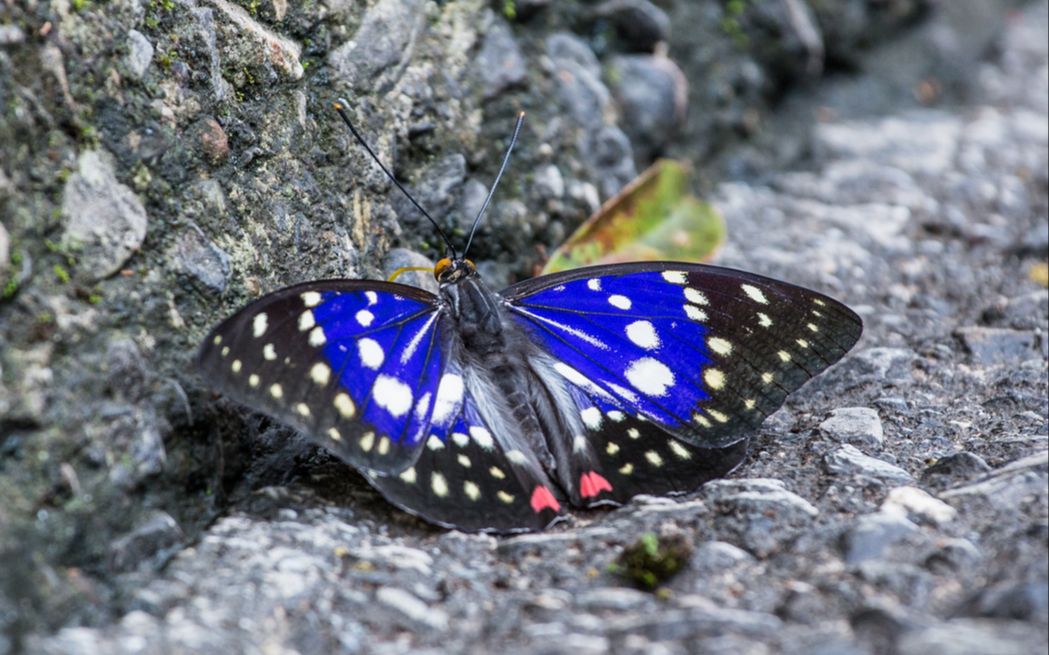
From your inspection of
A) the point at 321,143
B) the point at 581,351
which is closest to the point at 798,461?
the point at 581,351

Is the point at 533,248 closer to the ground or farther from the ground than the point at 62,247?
farther from the ground

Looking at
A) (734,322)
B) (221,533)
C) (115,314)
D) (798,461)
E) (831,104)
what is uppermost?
(831,104)

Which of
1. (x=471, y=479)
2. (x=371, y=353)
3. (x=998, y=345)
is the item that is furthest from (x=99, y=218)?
(x=998, y=345)

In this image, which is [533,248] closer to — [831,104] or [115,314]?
[115,314]

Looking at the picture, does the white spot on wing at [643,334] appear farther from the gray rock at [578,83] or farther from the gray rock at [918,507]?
the gray rock at [578,83]

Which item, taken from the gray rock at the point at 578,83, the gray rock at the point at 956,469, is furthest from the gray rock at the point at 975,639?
the gray rock at the point at 578,83

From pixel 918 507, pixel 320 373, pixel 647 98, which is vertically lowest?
pixel 320 373

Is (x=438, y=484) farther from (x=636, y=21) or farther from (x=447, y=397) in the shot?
(x=636, y=21)
